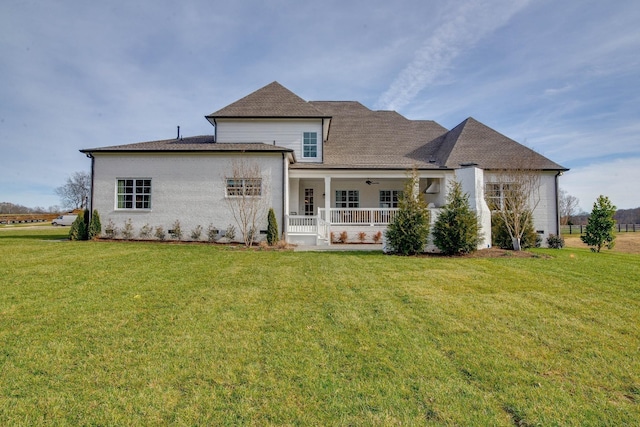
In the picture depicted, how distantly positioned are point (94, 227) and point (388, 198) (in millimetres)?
15965

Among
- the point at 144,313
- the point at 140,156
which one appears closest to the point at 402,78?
the point at 140,156

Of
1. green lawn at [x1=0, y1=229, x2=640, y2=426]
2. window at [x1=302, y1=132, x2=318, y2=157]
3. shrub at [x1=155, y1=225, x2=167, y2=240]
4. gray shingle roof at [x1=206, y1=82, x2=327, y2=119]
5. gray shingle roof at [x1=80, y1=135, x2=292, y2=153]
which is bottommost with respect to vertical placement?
green lawn at [x1=0, y1=229, x2=640, y2=426]

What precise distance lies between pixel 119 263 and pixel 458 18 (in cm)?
1399

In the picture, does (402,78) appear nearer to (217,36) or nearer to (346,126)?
(346,126)

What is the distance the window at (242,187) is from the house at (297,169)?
0.16ft

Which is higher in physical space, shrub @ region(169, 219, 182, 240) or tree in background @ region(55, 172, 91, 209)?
tree in background @ region(55, 172, 91, 209)

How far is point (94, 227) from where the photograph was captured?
14.4 m

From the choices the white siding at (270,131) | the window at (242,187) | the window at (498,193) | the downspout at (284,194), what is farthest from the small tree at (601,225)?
the window at (242,187)

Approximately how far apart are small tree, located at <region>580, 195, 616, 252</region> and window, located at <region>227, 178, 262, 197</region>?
16.5 meters

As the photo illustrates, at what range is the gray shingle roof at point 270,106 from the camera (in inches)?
677

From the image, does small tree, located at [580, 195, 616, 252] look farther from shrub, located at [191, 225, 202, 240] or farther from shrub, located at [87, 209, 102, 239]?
shrub, located at [87, 209, 102, 239]

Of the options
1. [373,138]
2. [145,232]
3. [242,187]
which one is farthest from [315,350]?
[373,138]

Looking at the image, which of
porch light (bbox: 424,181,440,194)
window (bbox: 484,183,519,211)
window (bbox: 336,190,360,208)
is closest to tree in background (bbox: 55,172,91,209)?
window (bbox: 336,190,360,208)

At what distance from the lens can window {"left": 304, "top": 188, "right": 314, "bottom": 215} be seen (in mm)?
19625
